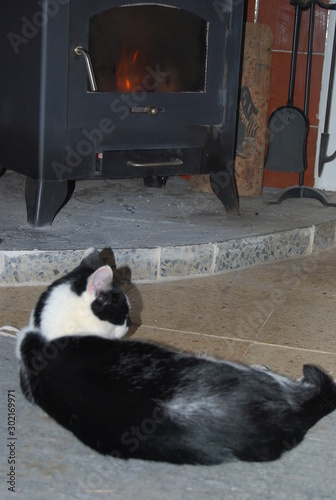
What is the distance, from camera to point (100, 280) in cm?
185

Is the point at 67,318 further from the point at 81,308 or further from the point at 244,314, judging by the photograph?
the point at 244,314

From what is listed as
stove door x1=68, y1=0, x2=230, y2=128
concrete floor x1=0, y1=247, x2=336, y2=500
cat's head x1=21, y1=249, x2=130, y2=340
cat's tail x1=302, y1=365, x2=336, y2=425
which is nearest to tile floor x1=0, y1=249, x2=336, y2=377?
concrete floor x1=0, y1=247, x2=336, y2=500

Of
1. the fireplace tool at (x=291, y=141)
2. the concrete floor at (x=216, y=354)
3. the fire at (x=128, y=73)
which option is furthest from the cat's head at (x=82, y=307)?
the fireplace tool at (x=291, y=141)

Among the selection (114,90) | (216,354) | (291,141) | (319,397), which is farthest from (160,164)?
(319,397)

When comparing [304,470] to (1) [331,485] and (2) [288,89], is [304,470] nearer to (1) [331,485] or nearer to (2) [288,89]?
(1) [331,485]

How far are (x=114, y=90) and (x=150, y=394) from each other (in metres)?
1.63

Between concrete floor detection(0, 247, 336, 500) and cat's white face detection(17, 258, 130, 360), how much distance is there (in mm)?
224

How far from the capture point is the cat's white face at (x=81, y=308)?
5.96 feet

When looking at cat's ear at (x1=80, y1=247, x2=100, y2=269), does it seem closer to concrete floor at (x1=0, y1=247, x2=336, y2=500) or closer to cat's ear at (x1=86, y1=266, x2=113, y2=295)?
cat's ear at (x1=86, y1=266, x2=113, y2=295)

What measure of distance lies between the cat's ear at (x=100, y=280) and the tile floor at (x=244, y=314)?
47cm

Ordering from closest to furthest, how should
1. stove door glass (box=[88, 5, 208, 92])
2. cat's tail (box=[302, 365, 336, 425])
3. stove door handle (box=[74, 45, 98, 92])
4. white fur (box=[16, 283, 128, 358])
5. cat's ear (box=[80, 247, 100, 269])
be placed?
cat's tail (box=[302, 365, 336, 425])
white fur (box=[16, 283, 128, 358])
cat's ear (box=[80, 247, 100, 269])
stove door handle (box=[74, 45, 98, 92])
stove door glass (box=[88, 5, 208, 92])

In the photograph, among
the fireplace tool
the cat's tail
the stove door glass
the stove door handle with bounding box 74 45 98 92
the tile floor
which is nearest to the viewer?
the cat's tail

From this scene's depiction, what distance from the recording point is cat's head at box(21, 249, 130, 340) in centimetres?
182

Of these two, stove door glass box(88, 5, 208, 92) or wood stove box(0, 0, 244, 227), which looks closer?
wood stove box(0, 0, 244, 227)
